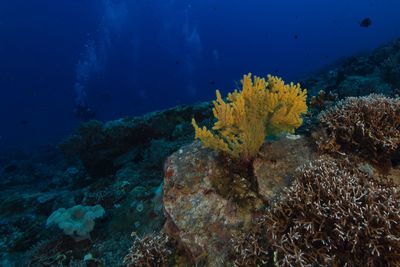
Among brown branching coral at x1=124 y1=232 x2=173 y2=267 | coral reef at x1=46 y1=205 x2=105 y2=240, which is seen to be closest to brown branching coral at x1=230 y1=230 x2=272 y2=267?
brown branching coral at x1=124 y1=232 x2=173 y2=267

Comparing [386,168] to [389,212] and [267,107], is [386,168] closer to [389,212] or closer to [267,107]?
[389,212]

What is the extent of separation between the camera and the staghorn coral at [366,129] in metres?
3.38

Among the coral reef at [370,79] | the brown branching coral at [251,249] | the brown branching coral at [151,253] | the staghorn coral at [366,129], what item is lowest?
the brown branching coral at [251,249]

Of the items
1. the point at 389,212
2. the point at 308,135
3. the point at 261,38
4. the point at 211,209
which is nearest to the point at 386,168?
the point at 308,135

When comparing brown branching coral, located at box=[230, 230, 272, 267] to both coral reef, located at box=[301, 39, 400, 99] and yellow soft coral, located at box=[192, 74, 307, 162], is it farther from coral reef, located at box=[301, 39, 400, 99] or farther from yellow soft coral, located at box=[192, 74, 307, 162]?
coral reef, located at box=[301, 39, 400, 99]

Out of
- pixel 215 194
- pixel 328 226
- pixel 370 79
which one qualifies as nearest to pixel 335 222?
pixel 328 226

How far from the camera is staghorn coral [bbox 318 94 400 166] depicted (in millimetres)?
3379

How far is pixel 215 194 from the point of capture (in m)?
3.40

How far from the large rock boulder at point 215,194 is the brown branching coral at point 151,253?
0.18 meters

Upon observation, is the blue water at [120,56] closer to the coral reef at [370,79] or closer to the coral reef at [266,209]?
the coral reef at [370,79]

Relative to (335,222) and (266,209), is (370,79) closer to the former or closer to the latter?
(266,209)

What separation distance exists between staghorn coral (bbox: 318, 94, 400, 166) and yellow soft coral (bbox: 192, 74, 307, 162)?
0.65m

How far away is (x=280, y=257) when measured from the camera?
8.35 feet

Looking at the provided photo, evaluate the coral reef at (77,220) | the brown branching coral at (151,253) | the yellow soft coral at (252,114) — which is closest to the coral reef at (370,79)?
the yellow soft coral at (252,114)
